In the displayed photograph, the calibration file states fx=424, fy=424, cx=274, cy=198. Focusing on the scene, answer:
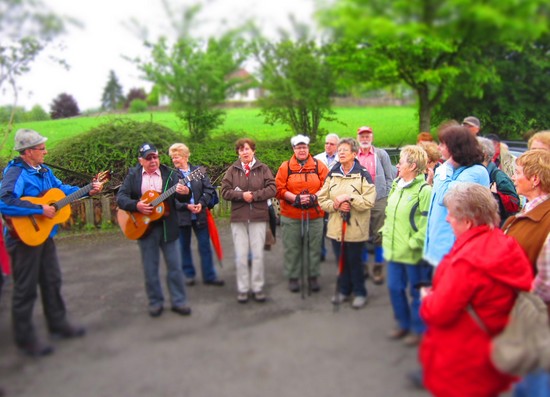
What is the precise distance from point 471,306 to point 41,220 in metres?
2.50

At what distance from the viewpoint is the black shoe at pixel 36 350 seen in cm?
223

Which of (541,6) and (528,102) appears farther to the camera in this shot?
(528,102)

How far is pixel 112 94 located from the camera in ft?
8.66

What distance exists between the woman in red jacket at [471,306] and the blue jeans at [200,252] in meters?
1.60

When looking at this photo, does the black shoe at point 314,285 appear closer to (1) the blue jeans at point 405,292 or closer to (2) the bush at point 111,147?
(1) the blue jeans at point 405,292

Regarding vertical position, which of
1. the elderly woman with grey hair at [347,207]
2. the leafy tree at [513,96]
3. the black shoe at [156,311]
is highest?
the leafy tree at [513,96]

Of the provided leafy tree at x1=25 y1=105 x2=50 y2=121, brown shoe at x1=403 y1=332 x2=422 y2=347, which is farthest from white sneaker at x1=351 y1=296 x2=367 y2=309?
leafy tree at x1=25 y1=105 x2=50 y2=121

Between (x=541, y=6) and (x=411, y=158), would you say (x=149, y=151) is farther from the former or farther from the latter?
(x=541, y=6)

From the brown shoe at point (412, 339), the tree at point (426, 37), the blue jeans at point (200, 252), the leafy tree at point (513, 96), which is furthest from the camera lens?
the blue jeans at point (200, 252)

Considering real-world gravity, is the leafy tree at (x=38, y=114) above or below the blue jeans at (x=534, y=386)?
above

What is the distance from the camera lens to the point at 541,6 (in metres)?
1.59

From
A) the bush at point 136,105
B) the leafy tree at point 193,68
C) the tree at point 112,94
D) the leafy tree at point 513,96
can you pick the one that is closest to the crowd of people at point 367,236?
the leafy tree at point 513,96

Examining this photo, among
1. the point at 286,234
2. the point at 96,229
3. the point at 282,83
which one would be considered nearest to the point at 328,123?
the point at 282,83

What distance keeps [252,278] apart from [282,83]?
2907mm
